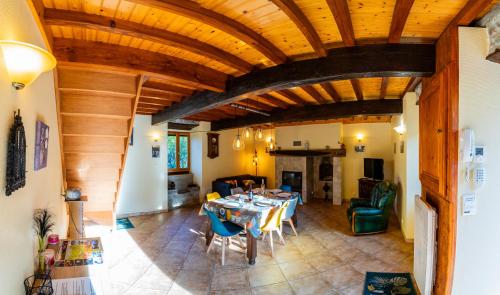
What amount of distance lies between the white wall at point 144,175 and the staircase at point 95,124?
5.64 ft

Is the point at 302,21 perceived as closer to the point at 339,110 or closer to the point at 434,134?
the point at 434,134

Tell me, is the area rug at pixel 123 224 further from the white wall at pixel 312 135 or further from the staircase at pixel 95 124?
the white wall at pixel 312 135

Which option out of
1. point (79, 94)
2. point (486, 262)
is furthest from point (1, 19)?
point (486, 262)

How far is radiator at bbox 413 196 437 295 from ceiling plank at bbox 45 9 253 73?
2.41 m

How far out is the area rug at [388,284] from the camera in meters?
3.05

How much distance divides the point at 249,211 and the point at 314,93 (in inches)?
82.8

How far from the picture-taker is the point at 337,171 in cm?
783

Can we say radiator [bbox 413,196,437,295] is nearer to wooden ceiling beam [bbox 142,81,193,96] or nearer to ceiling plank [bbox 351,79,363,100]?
ceiling plank [bbox 351,79,363,100]

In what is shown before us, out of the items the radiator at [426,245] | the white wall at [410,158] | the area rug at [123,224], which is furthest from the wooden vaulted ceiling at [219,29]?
the area rug at [123,224]

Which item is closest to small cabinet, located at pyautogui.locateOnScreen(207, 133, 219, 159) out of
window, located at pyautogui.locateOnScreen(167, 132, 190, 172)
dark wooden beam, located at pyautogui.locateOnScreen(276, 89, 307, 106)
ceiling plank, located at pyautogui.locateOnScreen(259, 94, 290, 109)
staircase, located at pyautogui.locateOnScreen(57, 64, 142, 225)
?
window, located at pyautogui.locateOnScreen(167, 132, 190, 172)

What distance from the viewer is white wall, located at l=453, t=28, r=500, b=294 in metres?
2.05

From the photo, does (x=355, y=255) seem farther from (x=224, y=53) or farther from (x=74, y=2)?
(x=74, y=2)

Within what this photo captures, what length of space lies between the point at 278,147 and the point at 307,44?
651 centimetres

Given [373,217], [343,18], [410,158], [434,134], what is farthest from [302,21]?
[373,217]
